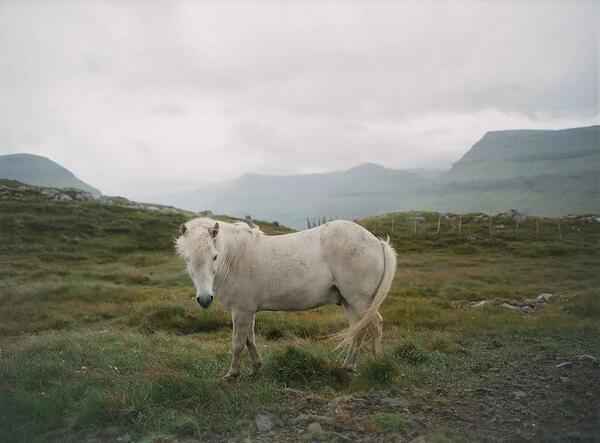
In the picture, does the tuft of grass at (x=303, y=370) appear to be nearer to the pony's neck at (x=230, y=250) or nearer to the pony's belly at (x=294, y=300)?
the pony's belly at (x=294, y=300)

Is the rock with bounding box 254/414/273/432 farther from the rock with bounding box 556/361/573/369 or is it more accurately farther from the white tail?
the rock with bounding box 556/361/573/369

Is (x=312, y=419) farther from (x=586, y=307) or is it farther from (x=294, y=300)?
(x=586, y=307)

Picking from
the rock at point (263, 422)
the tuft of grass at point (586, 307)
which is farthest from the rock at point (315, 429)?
the tuft of grass at point (586, 307)

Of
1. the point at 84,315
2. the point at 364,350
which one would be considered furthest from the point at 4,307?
the point at 364,350

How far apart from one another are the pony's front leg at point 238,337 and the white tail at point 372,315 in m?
1.56

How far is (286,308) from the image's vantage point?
8188 millimetres

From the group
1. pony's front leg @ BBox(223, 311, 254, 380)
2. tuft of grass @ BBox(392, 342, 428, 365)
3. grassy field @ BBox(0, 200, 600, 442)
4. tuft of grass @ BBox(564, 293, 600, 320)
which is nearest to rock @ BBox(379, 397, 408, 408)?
grassy field @ BBox(0, 200, 600, 442)

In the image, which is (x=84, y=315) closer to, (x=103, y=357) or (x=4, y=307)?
(x=4, y=307)

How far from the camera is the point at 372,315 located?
25.8 feet

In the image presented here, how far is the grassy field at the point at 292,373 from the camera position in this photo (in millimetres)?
5574

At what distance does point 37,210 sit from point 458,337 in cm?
4812

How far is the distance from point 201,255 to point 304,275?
1965mm

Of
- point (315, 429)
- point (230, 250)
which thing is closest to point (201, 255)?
point (230, 250)

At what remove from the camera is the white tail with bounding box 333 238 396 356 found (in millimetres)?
7750
